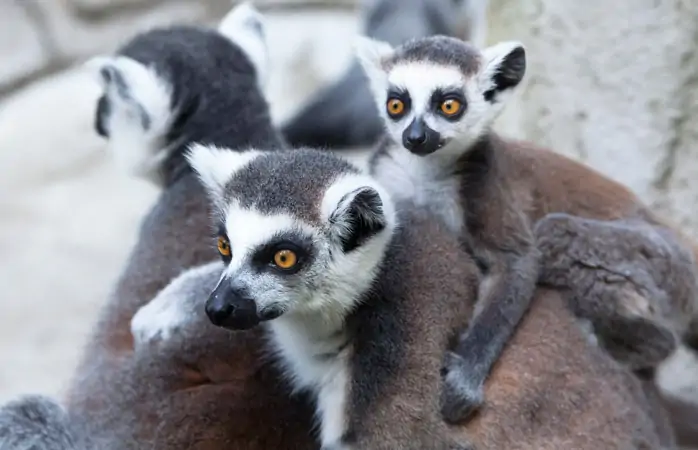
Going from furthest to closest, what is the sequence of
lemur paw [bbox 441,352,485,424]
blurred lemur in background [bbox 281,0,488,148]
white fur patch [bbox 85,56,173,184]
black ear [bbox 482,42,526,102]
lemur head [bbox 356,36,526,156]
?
blurred lemur in background [bbox 281,0,488,148] → white fur patch [bbox 85,56,173,184] → black ear [bbox 482,42,526,102] → lemur head [bbox 356,36,526,156] → lemur paw [bbox 441,352,485,424]

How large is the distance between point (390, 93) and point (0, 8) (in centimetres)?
546

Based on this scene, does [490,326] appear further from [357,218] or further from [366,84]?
[366,84]

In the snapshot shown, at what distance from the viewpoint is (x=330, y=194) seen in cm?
192

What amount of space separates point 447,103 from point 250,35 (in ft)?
3.21

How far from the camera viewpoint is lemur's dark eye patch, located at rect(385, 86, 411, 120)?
7.47 feet

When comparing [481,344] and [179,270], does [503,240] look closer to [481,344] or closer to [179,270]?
[481,344]

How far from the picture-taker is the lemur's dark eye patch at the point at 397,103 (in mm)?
2275

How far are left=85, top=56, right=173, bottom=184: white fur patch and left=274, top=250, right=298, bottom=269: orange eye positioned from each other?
106 centimetres

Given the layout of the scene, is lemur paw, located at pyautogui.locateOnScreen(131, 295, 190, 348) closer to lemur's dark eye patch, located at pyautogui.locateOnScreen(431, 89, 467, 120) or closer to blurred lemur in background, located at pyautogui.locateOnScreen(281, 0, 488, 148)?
lemur's dark eye patch, located at pyautogui.locateOnScreen(431, 89, 467, 120)

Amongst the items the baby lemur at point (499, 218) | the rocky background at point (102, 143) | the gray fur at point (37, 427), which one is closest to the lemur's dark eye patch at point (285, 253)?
the baby lemur at point (499, 218)

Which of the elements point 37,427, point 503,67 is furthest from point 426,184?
point 37,427

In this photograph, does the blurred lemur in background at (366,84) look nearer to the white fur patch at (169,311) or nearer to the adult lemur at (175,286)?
the adult lemur at (175,286)

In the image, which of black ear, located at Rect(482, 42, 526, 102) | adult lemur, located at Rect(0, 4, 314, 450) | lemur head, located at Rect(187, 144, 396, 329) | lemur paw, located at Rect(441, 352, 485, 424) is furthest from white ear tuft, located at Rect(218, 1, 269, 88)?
lemur paw, located at Rect(441, 352, 485, 424)

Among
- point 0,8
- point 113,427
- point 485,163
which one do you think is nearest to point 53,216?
point 0,8
